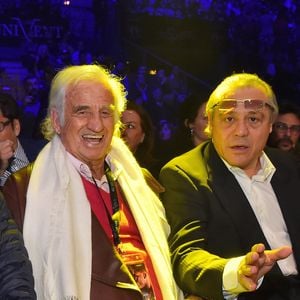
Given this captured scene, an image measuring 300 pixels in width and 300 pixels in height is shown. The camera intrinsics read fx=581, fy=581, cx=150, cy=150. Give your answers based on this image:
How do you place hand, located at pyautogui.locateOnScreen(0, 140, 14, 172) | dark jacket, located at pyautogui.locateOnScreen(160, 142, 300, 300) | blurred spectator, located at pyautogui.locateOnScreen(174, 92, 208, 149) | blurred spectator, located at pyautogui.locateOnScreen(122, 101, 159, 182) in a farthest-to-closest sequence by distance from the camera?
blurred spectator, located at pyautogui.locateOnScreen(122, 101, 159, 182), blurred spectator, located at pyautogui.locateOnScreen(174, 92, 208, 149), hand, located at pyautogui.locateOnScreen(0, 140, 14, 172), dark jacket, located at pyautogui.locateOnScreen(160, 142, 300, 300)

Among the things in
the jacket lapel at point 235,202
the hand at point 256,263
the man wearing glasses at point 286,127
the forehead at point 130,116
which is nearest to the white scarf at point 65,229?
the jacket lapel at point 235,202

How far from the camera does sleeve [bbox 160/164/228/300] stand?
227cm

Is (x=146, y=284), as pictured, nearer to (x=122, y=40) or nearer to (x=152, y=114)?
(x=152, y=114)

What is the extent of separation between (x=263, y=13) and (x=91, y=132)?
19.9ft

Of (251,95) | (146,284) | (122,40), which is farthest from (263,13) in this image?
(146,284)

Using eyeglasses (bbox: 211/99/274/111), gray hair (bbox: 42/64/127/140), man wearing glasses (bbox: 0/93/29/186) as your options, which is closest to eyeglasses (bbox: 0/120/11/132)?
Result: man wearing glasses (bbox: 0/93/29/186)

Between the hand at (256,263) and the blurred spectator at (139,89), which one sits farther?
the blurred spectator at (139,89)

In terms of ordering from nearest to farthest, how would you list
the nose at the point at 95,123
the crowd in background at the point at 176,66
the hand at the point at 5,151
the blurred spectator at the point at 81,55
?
the nose at the point at 95,123
the hand at the point at 5,151
the crowd in background at the point at 176,66
the blurred spectator at the point at 81,55

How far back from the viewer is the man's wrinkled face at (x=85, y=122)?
2.60 meters

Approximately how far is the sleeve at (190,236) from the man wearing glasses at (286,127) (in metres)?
1.82

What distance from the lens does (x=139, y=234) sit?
8.65 feet

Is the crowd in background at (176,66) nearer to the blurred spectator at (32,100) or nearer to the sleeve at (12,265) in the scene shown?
the blurred spectator at (32,100)

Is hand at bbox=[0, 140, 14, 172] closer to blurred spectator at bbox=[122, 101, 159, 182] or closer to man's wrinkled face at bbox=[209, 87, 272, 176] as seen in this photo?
man's wrinkled face at bbox=[209, 87, 272, 176]

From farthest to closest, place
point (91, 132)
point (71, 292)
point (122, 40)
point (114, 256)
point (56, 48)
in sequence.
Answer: point (122, 40) → point (56, 48) → point (91, 132) → point (114, 256) → point (71, 292)
